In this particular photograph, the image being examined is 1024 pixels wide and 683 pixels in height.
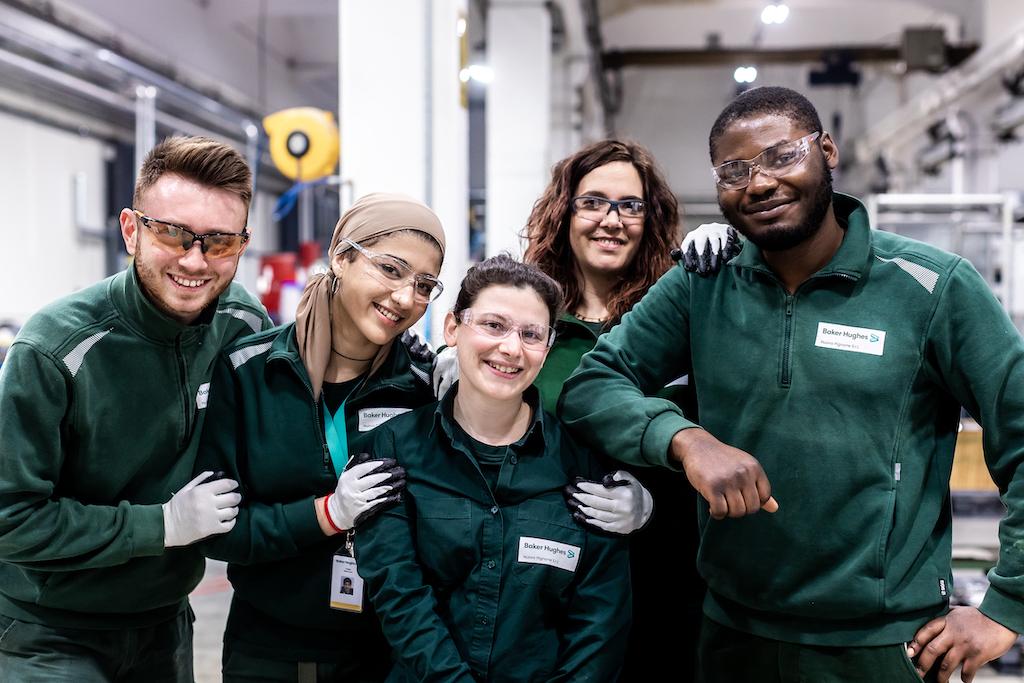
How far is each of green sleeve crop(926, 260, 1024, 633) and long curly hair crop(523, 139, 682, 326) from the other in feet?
2.72

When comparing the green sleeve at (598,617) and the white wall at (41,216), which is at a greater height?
the white wall at (41,216)

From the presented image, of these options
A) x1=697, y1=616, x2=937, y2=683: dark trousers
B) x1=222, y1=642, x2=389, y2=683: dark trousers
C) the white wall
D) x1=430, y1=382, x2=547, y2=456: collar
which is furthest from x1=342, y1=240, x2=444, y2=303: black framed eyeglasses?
the white wall

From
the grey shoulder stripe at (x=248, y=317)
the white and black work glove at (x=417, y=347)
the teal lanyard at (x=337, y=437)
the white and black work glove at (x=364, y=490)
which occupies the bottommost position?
the white and black work glove at (x=364, y=490)

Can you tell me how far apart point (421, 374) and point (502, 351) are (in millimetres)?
325

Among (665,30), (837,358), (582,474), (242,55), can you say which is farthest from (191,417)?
(665,30)

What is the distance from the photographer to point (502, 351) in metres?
1.64

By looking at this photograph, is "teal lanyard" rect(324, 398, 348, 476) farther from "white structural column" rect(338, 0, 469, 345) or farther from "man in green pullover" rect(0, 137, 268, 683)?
"white structural column" rect(338, 0, 469, 345)

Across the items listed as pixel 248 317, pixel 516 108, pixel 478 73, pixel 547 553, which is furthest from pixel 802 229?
pixel 478 73

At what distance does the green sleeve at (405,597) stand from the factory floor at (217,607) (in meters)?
2.99

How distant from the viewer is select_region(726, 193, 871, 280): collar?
4.94ft

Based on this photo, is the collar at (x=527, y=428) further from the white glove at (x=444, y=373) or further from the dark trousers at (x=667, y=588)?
the dark trousers at (x=667, y=588)

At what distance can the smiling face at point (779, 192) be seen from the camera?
152 cm

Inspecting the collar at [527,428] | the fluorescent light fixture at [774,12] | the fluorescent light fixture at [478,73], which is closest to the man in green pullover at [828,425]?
the collar at [527,428]

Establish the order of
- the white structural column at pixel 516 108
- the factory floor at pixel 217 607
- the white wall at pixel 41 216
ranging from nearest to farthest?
the factory floor at pixel 217 607, the white structural column at pixel 516 108, the white wall at pixel 41 216
